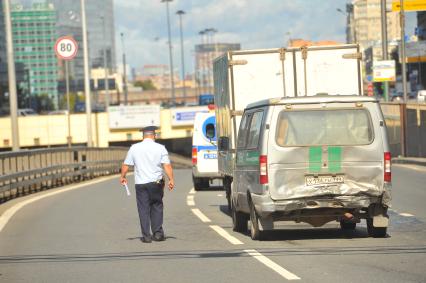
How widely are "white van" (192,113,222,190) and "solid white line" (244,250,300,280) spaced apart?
15018 millimetres

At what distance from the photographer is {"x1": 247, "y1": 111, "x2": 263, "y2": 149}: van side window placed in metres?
13.8

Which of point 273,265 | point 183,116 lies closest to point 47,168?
point 273,265

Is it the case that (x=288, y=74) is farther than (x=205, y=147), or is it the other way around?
(x=205, y=147)

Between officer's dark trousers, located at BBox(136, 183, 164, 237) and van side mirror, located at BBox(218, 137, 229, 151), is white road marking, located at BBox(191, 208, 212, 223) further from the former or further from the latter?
officer's dark trousers, located at BBox(136, 183, 164, 237)

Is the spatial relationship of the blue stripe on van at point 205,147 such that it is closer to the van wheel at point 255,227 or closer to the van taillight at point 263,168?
the van wheel at point 255,227

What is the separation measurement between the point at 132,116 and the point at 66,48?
53.6m

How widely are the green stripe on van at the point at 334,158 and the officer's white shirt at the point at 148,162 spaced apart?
234cm

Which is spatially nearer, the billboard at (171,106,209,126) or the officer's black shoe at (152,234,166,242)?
the officer's black shoe at (152,234,166,242)

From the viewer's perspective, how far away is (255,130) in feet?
46.2

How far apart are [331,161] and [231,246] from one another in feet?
5.41

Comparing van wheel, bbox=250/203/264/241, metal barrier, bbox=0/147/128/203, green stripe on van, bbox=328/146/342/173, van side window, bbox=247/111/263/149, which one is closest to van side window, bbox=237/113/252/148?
van side window, bbox=247/111/263/149

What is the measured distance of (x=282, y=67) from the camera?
18.0 metres

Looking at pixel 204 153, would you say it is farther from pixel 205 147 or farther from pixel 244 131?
pixel 244 131

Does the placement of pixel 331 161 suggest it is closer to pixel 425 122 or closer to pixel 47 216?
pixel 47 216
